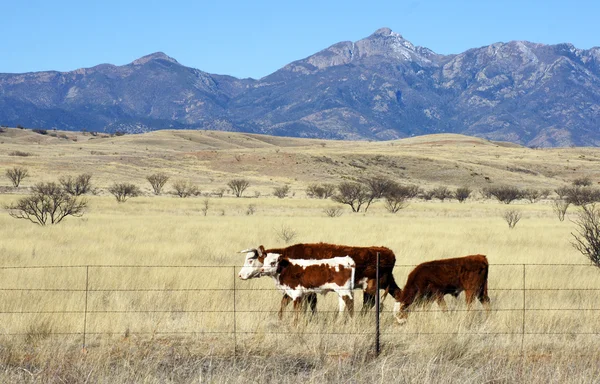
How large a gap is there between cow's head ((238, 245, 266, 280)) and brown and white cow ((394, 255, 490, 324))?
2214 millimetres

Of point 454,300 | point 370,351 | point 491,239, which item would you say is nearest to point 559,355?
point 370,351

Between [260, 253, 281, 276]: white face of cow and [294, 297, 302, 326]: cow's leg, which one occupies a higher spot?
[260, 253, 281, 276]: white face of cow

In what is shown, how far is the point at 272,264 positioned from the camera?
417 inches

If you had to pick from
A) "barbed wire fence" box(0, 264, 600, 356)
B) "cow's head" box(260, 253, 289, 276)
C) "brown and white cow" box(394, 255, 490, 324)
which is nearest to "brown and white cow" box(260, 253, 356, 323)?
"cow's head" box(260, 253, 289, 276)

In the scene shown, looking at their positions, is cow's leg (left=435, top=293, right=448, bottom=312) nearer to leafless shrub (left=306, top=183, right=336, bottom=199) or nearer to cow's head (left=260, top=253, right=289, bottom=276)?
cow's head (left=260, top=253, right=289, bottom=276)

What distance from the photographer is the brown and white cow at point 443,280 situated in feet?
35.4

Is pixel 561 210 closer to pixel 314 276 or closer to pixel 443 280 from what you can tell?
pixel 443 280

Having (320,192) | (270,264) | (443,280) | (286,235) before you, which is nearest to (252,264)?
(270,264)

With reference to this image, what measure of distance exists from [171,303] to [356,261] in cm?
402

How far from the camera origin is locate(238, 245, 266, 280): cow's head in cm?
1057

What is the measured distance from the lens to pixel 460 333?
32.2 ft

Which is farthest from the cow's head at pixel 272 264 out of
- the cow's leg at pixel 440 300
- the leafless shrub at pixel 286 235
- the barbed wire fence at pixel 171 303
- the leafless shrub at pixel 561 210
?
the leafless shrub at pixel 561 210

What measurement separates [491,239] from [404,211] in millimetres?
20958

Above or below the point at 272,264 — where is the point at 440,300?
below
